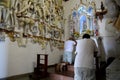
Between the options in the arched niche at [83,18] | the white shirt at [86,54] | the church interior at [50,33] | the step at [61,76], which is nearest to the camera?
the white shirt at [86,54]

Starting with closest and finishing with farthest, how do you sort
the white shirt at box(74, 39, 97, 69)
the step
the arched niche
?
the white shirt at box(74, 39, 97, 69) < the step < the arched niche

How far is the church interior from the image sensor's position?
4242 millimetres

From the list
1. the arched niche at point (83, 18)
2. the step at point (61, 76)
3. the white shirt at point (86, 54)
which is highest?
the arched niche at point (83, 18)

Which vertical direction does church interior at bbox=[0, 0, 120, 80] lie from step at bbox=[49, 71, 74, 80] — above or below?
above

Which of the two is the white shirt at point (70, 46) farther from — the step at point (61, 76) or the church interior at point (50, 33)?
the step at point (61, 76)

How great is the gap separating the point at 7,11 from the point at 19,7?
0.44m

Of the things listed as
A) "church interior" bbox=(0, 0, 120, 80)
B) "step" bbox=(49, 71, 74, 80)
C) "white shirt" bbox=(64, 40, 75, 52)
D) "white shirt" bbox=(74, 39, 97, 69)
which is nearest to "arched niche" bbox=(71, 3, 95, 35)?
"church interior" bbox=(0, 0, 120, 80)

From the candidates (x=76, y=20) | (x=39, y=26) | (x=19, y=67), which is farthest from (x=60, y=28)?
(x=19, y=67)

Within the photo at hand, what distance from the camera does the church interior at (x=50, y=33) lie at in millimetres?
4242

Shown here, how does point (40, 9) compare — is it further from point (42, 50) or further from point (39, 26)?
point (42, 50)

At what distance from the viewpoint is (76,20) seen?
6.01m

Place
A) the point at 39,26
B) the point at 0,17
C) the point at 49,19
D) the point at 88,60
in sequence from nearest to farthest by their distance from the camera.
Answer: the point at 88,60 → the point at 0,17 → the point at 39,26 → the point at 49,19

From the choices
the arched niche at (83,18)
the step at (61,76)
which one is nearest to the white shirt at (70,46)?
the arched niche at (83,18)

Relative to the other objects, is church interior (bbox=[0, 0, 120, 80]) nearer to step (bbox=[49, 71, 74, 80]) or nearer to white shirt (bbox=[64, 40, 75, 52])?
step (bbox=[49, 71, 74, 80])
